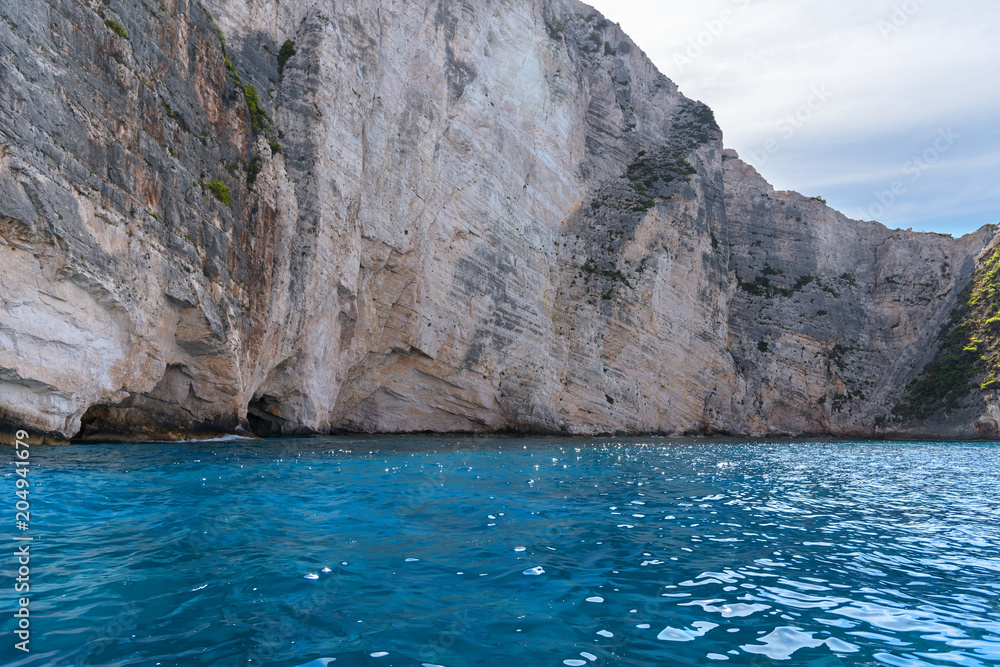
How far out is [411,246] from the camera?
32500 mm

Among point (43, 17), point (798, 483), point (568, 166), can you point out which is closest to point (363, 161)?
point (43, 17)

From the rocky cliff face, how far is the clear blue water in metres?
6.89

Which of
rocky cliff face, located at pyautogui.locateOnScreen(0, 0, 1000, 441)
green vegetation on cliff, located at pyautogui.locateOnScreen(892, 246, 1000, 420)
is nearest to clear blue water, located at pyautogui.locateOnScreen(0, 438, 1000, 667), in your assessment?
rocky cliff face, located at pyautogui.locateOnScreen(0, 0, 1000, 441)

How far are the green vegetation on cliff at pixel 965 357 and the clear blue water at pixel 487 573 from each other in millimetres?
48240

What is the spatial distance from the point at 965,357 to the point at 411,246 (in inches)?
2079

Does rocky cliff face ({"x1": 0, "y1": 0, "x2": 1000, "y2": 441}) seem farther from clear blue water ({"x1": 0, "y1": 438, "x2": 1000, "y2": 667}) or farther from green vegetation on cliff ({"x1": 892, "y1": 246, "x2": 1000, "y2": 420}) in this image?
clear blue water ({"x1": 0, "y1": 438, "x2": 1000, "y2": 667})

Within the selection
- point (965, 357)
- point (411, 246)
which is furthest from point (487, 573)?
point (965, 357)

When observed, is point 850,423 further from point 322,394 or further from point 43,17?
point 43,17

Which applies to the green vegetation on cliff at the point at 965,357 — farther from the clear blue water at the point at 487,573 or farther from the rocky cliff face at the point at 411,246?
the clear blue water at the point at 487,573

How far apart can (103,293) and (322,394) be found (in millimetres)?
12911

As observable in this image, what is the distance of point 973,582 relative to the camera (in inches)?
279

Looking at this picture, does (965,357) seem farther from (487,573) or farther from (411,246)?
(487,573)

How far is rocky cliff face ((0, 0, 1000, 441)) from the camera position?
16656 millimetres

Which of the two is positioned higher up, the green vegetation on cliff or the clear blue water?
the green vegetation on cliff
